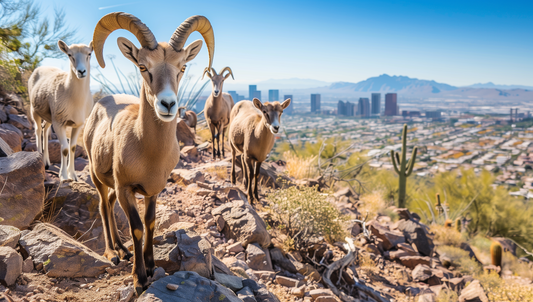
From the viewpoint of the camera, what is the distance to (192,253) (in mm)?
3289

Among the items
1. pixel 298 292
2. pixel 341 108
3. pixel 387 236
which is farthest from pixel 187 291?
pixel 341 108

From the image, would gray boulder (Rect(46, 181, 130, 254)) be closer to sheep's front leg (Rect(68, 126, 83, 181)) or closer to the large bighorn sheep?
sheep's front leg (Rect(68, 126, 83, 181))

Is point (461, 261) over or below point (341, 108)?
below

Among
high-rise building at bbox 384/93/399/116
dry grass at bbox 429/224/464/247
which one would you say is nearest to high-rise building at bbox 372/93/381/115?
high-rise building at bbox 384/93/399/116

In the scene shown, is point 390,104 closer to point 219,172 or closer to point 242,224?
point 219,172

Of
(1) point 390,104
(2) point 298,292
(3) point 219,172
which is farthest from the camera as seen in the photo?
(1) point 390,104

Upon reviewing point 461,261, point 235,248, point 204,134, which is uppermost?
point 204,134

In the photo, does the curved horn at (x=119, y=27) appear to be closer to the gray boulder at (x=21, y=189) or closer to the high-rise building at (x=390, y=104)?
the gray boulder at (x=21, y=189)

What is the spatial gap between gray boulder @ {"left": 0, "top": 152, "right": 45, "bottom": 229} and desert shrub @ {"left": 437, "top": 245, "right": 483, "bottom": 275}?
9.36 meters

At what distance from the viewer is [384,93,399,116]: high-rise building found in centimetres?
7025

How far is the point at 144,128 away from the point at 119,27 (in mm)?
958

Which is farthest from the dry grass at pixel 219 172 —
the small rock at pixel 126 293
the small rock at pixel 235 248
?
the small rock at pixel 126 293

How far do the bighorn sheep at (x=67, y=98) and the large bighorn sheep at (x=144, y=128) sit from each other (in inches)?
108

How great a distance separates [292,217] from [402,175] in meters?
9.99
